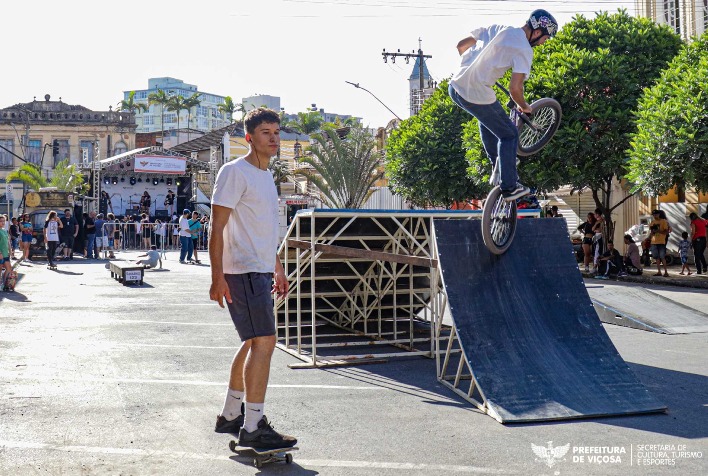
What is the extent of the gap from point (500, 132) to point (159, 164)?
143 feet

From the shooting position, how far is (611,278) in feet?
72.8

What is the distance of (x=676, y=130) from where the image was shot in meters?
18.4

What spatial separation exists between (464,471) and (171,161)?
45986 millimetres

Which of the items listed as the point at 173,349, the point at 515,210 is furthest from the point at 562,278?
the point at 173,349

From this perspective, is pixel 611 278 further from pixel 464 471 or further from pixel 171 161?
pixel 171 161

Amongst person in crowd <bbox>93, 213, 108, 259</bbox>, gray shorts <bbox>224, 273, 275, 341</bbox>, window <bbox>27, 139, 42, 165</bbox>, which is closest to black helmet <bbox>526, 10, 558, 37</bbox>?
gray shorts <bbox>224, 273, 275, 341</bbox>

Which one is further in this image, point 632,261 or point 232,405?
point 632,261

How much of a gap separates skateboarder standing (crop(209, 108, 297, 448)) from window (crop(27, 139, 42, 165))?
232 ft

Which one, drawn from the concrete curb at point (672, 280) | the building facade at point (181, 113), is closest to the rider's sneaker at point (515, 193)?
the concrete curb at point (672, 280)

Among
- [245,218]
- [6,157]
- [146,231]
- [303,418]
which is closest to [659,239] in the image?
[303,418]

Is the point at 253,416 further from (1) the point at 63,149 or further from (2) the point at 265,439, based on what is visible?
(1) the point at 63,149

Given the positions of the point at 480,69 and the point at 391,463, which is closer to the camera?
the point at 391,463

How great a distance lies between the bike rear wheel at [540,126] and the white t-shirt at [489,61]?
0.76 meters

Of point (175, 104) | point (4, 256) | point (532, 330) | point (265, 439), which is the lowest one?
point (265, 439)
